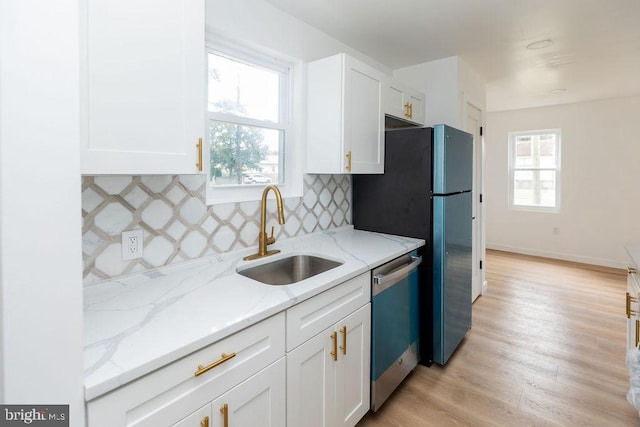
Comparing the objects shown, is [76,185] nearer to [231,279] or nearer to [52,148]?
[52,148]

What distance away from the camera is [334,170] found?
2.13 meters

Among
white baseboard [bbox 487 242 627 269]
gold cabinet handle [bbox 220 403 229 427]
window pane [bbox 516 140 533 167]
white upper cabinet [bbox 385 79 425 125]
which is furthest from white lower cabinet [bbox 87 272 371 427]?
window pane [bbox 516 140 533 167]

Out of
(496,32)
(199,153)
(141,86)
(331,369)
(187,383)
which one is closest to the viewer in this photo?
(187,383)

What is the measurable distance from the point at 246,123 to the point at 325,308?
1.16 meters

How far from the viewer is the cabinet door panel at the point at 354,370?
5.15 feet

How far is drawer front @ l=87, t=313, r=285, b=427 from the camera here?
818mm

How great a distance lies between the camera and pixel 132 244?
145cm

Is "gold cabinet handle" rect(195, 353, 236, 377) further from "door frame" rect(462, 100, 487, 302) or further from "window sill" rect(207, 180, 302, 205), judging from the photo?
"door frame" rect(462, 100, 487, 302)

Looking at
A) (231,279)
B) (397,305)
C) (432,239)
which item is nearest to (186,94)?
(231,279)

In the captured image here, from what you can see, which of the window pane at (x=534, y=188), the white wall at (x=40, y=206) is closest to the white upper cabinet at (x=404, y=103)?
the white wall at (x=40, y=206)

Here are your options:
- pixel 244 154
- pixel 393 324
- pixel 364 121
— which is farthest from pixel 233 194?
pixel 393 324

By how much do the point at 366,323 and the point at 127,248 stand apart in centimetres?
116

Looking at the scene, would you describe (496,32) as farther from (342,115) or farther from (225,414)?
(225,414)

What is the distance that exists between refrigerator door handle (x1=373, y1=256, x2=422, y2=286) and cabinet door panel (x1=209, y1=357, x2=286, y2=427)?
71cm
